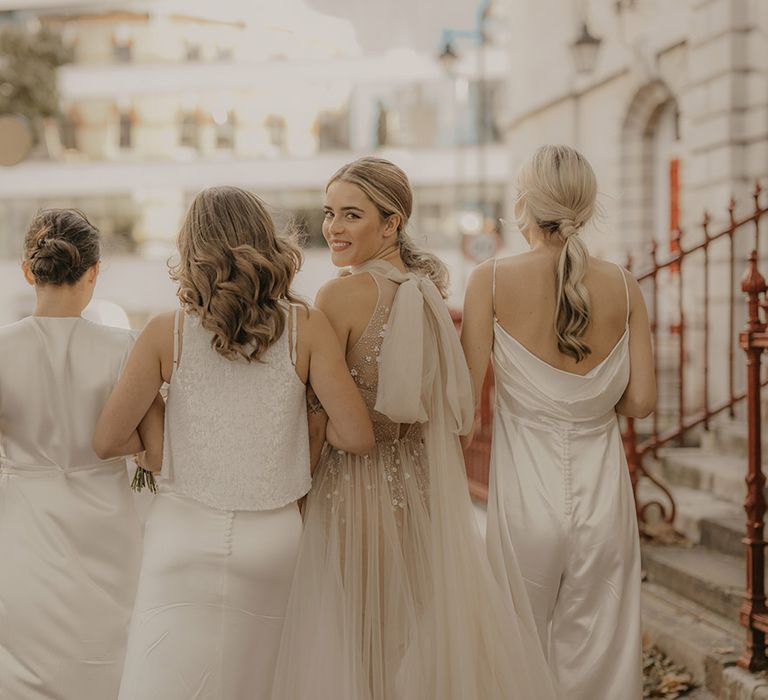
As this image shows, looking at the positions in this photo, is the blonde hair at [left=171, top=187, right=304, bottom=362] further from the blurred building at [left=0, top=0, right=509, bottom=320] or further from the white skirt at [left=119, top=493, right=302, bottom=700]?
the blurred building at [left=0, top=0, right=509, bottom=320]

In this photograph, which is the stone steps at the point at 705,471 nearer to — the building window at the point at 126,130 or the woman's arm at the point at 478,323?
the woman's arm at the point at 478,323

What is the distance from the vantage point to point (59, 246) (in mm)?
3490

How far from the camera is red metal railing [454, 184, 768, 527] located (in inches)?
273

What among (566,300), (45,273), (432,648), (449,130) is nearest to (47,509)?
(45,273)

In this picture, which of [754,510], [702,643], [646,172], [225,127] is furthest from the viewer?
[225,127]

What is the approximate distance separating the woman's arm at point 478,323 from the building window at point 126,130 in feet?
116

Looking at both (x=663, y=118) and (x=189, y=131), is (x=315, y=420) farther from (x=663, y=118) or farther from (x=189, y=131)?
(x=189, y=131)

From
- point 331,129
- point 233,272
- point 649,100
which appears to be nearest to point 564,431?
point 233,272

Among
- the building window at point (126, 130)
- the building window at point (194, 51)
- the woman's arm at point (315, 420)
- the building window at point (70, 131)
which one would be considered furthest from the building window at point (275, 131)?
the woman's arm at point (315, 420)

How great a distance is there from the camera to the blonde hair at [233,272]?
306 centimetres

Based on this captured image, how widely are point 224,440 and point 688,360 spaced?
9327 millimetres

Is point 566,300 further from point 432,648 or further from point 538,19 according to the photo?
point 538,19

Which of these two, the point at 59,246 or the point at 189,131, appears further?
the point at 189,131

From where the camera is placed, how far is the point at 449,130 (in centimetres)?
3597
